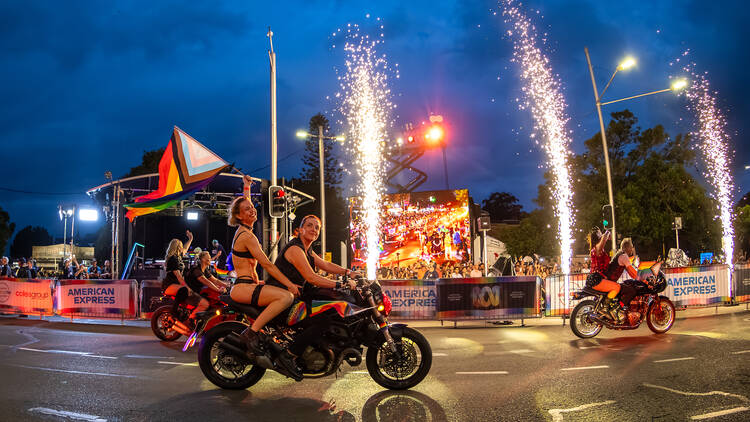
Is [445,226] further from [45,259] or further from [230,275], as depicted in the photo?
[45,259]

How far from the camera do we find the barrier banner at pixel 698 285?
44.7ft

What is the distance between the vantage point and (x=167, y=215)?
98.6 ft

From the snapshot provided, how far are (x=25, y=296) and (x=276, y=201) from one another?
799 cm

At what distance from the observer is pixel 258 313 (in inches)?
224

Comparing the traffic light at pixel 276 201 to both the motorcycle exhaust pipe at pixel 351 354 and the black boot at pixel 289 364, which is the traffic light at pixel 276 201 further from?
the motorcycle exhaust pipe at pixel 351 354

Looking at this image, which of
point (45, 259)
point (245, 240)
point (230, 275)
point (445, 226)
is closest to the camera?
point (245, 240)

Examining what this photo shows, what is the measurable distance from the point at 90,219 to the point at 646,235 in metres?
40.2

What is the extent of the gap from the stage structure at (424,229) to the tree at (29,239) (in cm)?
11764

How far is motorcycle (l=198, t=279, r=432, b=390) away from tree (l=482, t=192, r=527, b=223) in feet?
297

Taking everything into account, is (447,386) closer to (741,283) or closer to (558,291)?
(558,291)

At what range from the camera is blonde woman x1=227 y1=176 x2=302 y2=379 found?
552 centimetres

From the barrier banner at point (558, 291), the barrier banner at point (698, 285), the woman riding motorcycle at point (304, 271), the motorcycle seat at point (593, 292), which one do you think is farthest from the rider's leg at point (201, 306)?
the barrier banner at point (698, 285)

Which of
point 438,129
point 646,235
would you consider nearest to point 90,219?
point 438,129

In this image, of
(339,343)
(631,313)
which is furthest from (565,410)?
(631,313)
